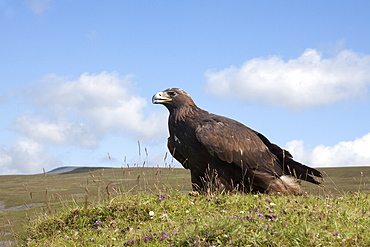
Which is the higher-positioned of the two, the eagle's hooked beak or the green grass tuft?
the eagle's hooked beak

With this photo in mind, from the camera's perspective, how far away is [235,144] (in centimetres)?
971

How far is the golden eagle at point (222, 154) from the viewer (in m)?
9.50

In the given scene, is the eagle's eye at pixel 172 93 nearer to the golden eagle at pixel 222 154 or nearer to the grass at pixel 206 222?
the golden eagle at pixel 222 154

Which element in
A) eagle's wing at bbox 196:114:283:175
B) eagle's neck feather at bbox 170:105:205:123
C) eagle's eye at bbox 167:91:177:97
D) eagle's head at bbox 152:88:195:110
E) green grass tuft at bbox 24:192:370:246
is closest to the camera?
green grass tuft at bbox 24:192:370:246

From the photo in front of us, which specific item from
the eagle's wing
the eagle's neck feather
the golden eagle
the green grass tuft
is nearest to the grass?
the green grass tuft

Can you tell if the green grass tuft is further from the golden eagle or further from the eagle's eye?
the eagle's eye

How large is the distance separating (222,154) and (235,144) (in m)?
0.46

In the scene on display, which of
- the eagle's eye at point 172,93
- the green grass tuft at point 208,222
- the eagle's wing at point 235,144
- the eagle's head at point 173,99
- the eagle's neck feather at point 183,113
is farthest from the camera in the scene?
the eagle's eye at point 172,93

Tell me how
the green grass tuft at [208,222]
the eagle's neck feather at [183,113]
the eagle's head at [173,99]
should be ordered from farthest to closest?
the eagle's head at [173,99] → the eagle's neck feather at [183,113] → the green grass tuft at [208,222]

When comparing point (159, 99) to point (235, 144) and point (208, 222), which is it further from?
point (208, 222)

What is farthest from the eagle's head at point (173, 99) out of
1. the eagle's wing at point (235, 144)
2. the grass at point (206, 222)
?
the grass at point (206, 222)

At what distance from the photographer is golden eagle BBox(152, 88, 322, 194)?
31.2 ft

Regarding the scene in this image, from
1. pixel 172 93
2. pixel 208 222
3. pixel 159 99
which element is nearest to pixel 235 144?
pixel 172 93

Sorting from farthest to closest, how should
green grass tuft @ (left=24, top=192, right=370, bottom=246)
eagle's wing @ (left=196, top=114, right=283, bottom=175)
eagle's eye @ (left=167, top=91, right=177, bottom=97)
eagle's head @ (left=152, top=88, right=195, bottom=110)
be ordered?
eagle's eye @ (left=167, top=91, right=177, bottom=97) < eagle's head @ (left=152, top=88, right=195, bottom=110) < eagle's wing @ (left=196, top=114, right=283, bottom=175) < green grass tuft @ (left=24, top=192, right=370, bottom=246)
